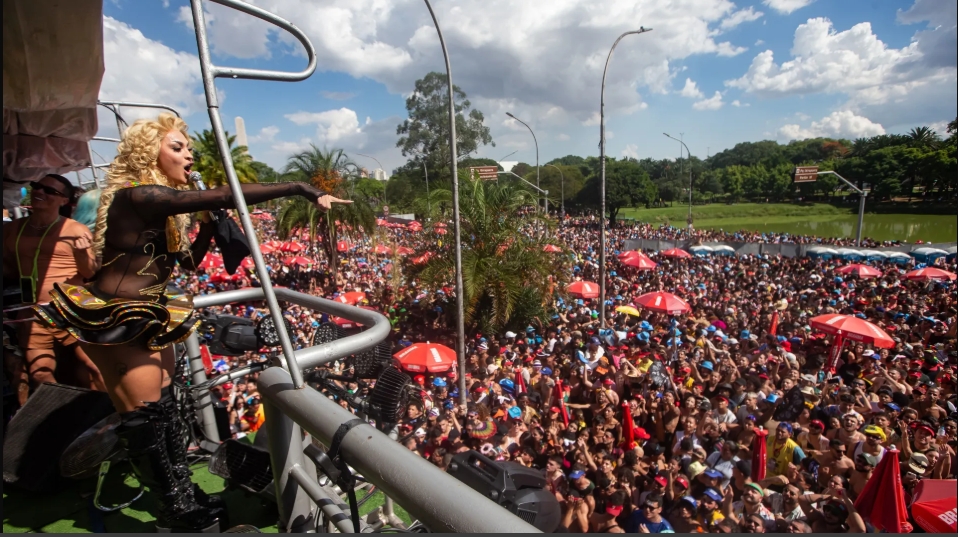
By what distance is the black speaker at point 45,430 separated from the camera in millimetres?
2635

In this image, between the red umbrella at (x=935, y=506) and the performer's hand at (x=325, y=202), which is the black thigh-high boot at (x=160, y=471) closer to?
the performer's hand at (x=325, y=202)

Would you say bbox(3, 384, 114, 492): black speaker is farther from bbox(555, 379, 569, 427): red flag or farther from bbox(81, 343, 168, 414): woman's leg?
bbox(555, 379, 569, 427): red flag

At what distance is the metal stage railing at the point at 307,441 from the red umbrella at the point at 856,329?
9.33m

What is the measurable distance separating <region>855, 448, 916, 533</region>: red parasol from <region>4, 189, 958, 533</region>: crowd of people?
0.22 ft

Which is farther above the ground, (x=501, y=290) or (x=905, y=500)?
(x=501, y=290)

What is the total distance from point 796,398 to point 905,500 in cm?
181

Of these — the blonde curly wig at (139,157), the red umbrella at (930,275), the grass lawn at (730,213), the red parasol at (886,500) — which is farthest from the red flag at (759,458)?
the grass lawn at (730,213)

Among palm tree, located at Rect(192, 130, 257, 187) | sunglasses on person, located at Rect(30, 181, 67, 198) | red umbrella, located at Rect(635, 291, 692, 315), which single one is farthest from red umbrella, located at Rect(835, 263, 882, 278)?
sunglasses on person, located at Rect(30, 181, 67, 198)

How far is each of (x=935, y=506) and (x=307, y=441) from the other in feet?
16.1

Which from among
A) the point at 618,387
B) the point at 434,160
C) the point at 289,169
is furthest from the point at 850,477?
the point at 434,160

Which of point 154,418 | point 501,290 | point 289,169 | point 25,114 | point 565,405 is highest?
point 25,114

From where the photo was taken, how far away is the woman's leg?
1928 millimetres

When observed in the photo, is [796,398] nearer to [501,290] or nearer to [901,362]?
A: [901,362]

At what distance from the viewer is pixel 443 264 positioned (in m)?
11.4
